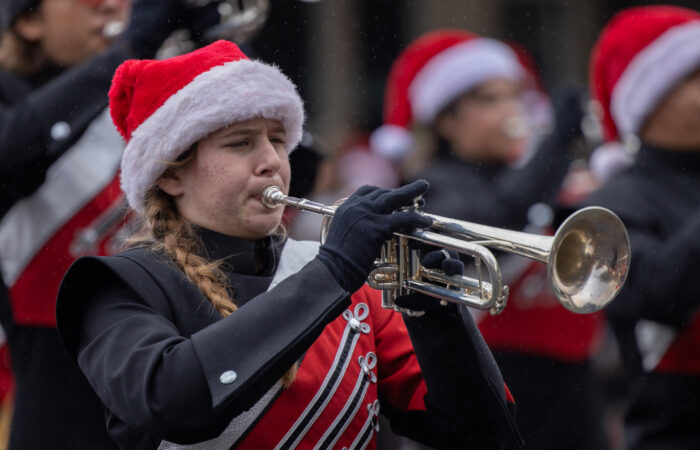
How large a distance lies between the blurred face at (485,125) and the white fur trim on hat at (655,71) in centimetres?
53

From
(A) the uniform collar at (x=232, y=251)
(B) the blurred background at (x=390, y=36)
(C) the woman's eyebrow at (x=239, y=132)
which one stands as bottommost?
(B) the blurred background at (x=390, y=36)

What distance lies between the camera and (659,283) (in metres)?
3.89

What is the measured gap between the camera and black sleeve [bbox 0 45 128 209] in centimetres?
336

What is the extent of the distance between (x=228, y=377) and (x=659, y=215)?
8.03 feet

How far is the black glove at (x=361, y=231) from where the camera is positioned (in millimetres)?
2131

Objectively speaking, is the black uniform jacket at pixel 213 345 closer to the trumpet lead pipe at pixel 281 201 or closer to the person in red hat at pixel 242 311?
the person in red hat at pixel 242 311

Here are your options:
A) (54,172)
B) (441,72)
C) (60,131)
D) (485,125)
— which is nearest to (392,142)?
(441,72)

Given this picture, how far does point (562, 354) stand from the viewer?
15.2 ft

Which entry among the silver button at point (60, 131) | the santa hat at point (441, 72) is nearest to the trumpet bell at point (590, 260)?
the silver button at point (60, 131)

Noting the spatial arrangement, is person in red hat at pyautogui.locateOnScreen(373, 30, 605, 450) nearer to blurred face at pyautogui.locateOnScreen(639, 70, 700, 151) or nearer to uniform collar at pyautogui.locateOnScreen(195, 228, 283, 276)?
blurred face at pyautogui.locateOnScreen(639, 70, 700, 151)

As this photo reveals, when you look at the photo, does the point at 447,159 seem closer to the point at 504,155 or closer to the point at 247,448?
the point at 504,155

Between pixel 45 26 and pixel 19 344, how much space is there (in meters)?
1.05

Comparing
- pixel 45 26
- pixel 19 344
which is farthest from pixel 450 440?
pixel 45 26

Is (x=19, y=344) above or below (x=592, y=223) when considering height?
below
